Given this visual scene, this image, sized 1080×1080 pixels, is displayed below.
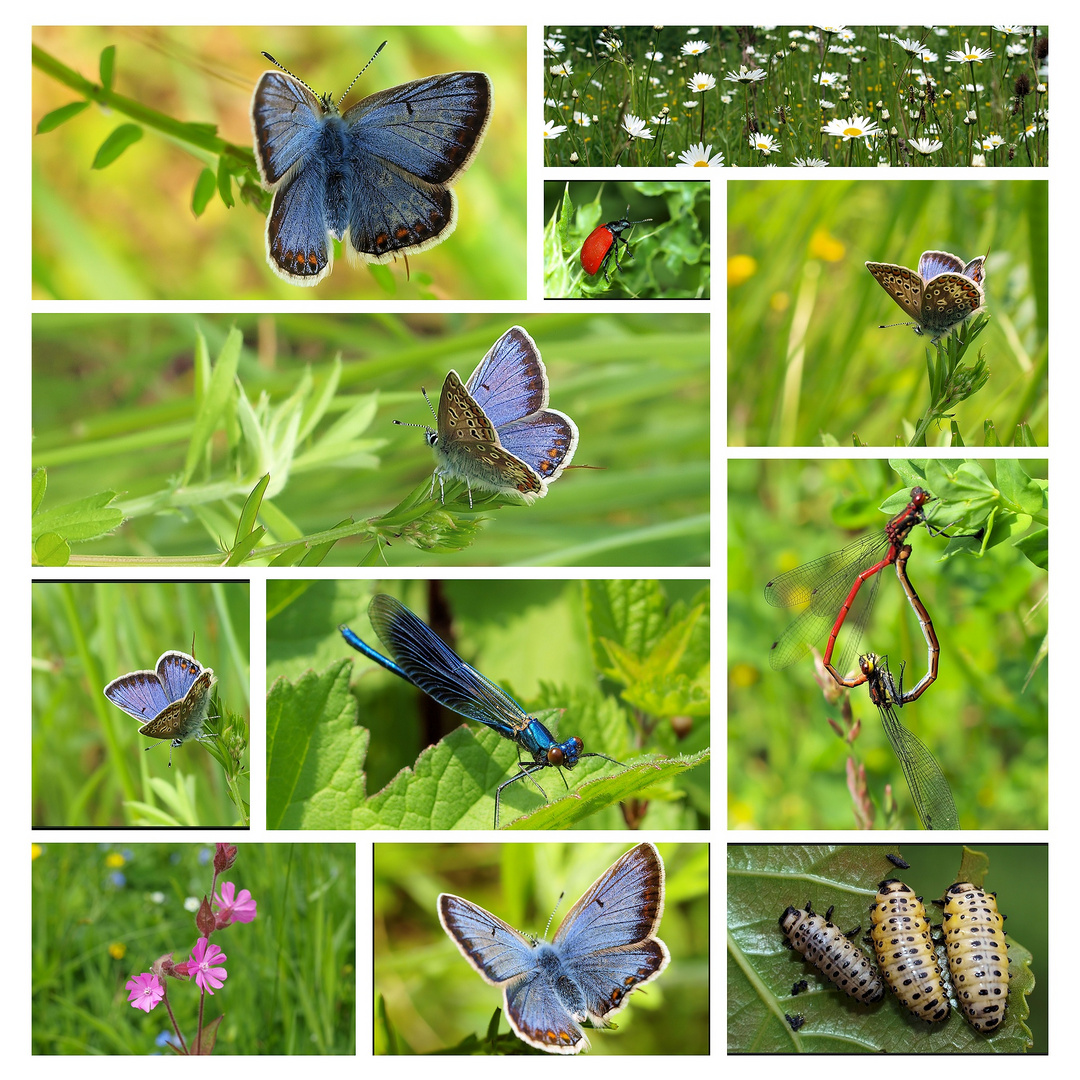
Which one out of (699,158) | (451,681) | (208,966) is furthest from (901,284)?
(208,966)

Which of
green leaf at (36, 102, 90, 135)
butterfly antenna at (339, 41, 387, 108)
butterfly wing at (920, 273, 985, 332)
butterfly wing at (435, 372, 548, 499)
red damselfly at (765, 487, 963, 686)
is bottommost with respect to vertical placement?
red damselfly at (765, 487, 963, 686)

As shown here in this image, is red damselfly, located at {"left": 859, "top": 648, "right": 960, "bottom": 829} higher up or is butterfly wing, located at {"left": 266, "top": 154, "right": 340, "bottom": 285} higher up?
butterfly wing, located at {"left": 266, "top": 154, "right": 340, "bottom": 285}

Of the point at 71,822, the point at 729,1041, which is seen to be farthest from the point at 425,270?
the point at 729,1041

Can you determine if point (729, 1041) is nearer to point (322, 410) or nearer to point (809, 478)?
point (809, 478)

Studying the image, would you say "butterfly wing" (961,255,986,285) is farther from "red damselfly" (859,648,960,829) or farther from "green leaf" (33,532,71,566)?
"green leaf" (33,532,71,566)

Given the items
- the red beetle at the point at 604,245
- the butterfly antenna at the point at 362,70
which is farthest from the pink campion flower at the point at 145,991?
the butterfly antenna at the point at 362,70

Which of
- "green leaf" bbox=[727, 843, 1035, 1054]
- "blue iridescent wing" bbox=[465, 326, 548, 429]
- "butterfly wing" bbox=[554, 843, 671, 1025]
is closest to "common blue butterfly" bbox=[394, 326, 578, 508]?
"blue iridescent wing" bbox=[465, 326, 548, 429]
